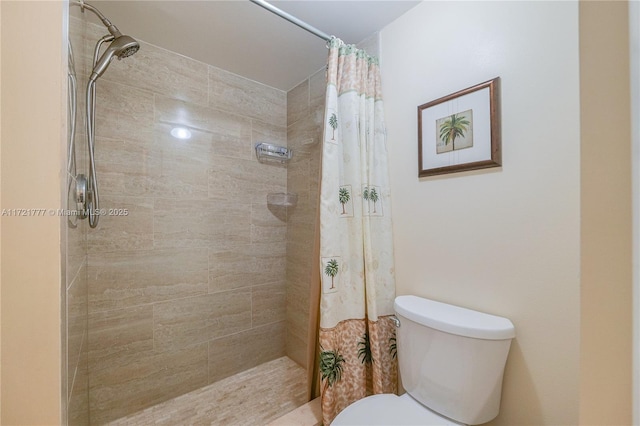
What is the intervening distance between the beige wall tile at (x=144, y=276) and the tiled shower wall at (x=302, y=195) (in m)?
0.64

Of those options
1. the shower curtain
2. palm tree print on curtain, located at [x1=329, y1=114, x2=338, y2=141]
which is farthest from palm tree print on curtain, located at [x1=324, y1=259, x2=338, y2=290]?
palm tree print on curtain, located at [x1=329, y1=114, x2=338, y2=141]

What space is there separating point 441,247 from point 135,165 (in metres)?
1.68

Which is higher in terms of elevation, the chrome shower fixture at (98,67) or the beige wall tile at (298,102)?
the beige wall tile at (298,102)

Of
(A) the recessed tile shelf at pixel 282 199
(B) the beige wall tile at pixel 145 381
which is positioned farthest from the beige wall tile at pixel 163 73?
(B) the beige wall tile at pixel 145 381

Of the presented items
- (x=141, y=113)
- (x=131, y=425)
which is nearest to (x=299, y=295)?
(x=131, y=425)

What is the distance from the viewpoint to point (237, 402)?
4.75 ft

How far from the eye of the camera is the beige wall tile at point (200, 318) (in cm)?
147

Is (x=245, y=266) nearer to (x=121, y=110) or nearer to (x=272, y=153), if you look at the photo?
(x=272, y=153)

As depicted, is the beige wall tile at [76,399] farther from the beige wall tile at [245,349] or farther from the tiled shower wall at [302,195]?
the tiled shower wall at [302,195]

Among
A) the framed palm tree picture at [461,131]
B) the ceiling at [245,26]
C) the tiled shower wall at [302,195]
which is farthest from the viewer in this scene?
the tiled shower wall at [302,195]

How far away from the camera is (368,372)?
1.22m

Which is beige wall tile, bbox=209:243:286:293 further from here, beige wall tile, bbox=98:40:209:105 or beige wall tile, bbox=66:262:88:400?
beige wall tile, bbox=98:40:209:105

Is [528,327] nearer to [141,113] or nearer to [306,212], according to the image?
[306,212]

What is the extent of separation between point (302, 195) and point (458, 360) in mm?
1331
